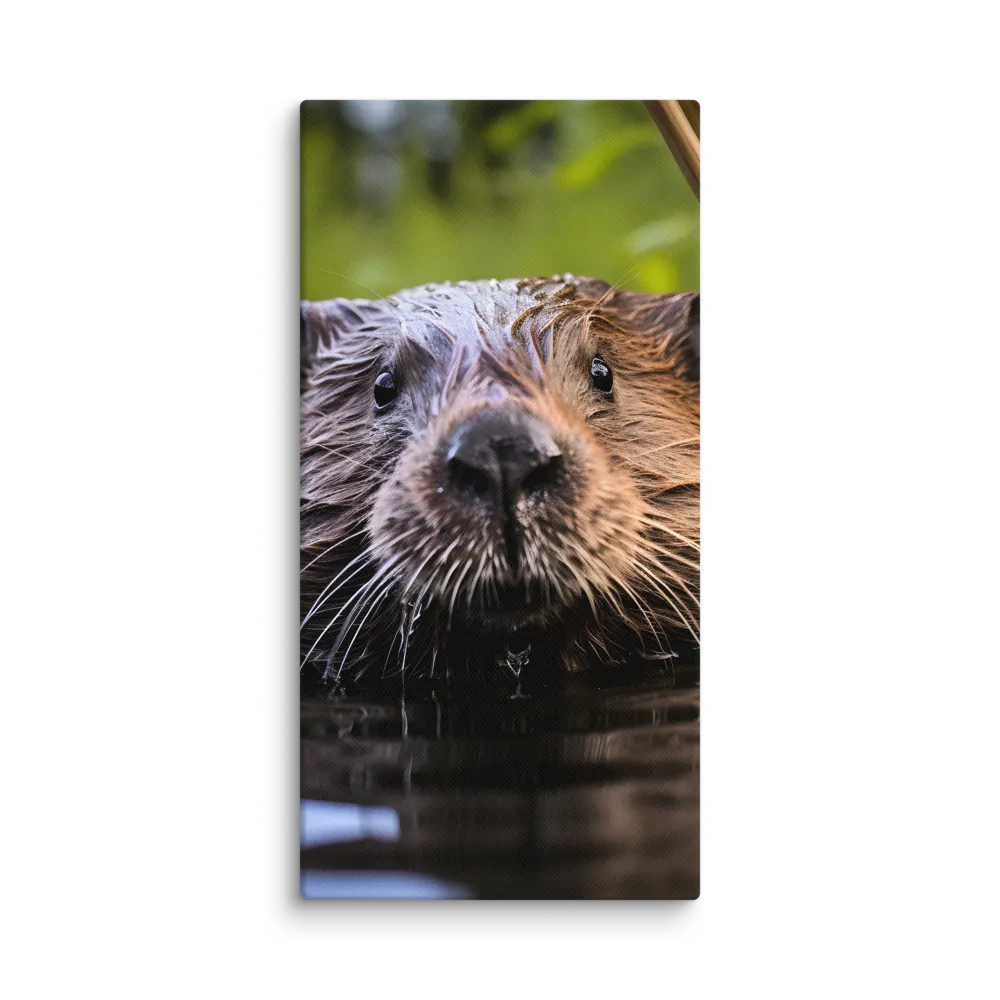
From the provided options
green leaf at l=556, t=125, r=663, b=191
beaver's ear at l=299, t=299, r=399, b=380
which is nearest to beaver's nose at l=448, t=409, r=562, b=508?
beaver's ear at l=299, t=299, r=399, b=380

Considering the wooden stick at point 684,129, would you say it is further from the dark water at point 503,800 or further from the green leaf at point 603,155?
the dark water at point 503,800

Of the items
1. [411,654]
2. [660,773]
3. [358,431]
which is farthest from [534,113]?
[660,773]


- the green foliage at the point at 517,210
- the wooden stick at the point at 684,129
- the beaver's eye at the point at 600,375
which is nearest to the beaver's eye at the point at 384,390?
the green foliage at the point at 517,210

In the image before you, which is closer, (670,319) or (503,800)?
(503,800)

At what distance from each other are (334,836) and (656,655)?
0.64 m

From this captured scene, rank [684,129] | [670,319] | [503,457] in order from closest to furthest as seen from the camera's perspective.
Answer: [503,457] < [684,129] < [670,319]

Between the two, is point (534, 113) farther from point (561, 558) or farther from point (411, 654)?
point (411, 654)

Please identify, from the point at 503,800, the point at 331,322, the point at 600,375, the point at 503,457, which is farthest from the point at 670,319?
the point at 503,800

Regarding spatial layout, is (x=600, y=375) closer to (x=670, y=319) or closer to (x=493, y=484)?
(x=670, y=319)

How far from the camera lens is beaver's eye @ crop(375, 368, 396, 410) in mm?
1914

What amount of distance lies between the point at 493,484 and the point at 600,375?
1.08 ft

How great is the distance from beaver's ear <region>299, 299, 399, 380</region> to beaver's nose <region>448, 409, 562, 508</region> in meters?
0.29

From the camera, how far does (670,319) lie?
2.00 meters

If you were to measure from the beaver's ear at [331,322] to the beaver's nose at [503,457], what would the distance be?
29 cm
